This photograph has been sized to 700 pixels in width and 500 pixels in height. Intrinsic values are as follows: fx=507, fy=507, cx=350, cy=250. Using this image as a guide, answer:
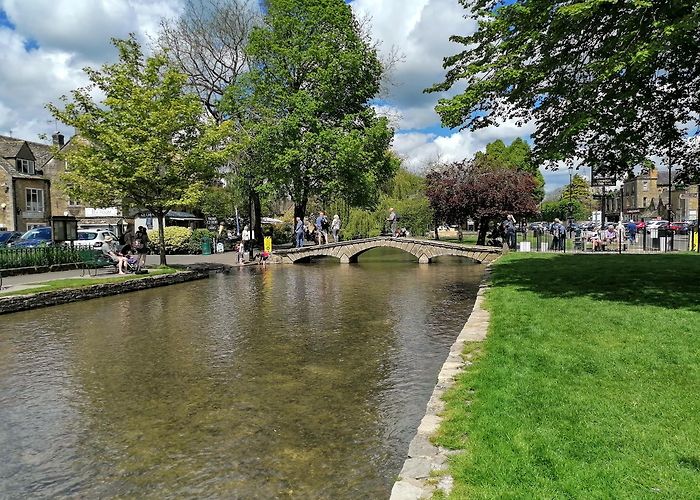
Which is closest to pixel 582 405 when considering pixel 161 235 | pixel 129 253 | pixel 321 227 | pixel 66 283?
pixel 66 283

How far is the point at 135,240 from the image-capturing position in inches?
872

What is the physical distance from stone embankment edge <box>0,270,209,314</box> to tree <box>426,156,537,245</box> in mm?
18887

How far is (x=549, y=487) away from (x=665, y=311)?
7.05 m

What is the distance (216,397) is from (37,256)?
17.7m

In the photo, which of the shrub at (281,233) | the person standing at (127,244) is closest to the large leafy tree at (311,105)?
the person standing at (127,244)

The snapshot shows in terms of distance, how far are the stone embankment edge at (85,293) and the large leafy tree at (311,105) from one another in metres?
12.3

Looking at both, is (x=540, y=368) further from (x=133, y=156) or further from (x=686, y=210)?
(x=686, y=210)

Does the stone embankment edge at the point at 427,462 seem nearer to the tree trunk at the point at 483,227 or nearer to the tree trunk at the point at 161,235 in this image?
the tree trunk at the point at 161,235

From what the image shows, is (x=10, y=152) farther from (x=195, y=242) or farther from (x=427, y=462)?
(x=427, y=462)

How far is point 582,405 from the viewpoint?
5.12 m

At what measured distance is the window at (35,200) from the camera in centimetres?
4669

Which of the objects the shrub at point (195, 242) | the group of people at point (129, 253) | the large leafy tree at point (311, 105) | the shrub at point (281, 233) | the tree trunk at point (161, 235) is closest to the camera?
the group of people at point (129, 253)

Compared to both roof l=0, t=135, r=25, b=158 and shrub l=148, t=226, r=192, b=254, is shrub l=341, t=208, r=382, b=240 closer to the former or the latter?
shrub l=148, t=226, r=192, b=254

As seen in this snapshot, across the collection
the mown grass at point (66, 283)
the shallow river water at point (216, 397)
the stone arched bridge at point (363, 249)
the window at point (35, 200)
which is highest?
the window at point (35, 200)
